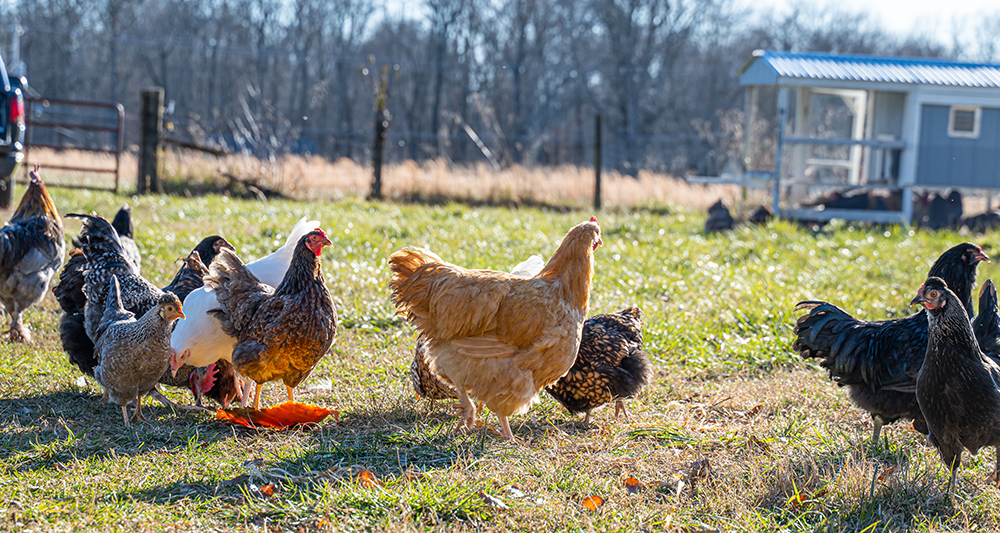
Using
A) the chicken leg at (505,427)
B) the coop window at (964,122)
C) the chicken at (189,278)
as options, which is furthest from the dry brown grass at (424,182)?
the chicken leg at (505,427)

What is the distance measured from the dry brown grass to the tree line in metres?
14.3

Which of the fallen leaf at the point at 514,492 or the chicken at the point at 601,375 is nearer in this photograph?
the fallen leaf at the point at 514,492

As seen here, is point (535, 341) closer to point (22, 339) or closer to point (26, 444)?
point (26, 444)

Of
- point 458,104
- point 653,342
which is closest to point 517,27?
point 458,104

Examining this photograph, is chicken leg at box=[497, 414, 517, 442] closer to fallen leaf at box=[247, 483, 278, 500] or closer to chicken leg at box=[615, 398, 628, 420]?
chicken leg at box=[615, 398, 628, 420]

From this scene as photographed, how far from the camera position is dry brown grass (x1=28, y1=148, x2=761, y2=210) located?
15.4m

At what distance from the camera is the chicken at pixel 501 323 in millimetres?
3953

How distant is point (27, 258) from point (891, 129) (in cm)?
1513

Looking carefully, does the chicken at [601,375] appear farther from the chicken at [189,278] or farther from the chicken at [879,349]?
the chicken at [189,278]

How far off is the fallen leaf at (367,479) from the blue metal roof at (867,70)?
42.2 feet

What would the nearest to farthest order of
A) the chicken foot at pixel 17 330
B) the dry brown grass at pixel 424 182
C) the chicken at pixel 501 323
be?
the chicken at pixel 501 323 → the chicken foot at pixel 17 330 → the dry brown grass at pixel 424 182

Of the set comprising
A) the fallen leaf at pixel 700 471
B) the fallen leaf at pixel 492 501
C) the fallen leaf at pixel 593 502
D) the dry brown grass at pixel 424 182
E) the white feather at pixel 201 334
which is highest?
the dry brown grass at pixel 424 182

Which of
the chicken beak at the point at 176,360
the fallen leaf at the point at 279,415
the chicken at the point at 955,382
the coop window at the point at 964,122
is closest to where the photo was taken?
the chicken at the point at 955,382

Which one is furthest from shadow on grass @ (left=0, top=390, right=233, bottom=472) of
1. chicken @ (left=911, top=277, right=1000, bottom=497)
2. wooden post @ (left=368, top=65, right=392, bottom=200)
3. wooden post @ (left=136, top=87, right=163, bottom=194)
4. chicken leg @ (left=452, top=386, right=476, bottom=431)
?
wooden post @ (left=368, top=65, right=392, bottom=200)
